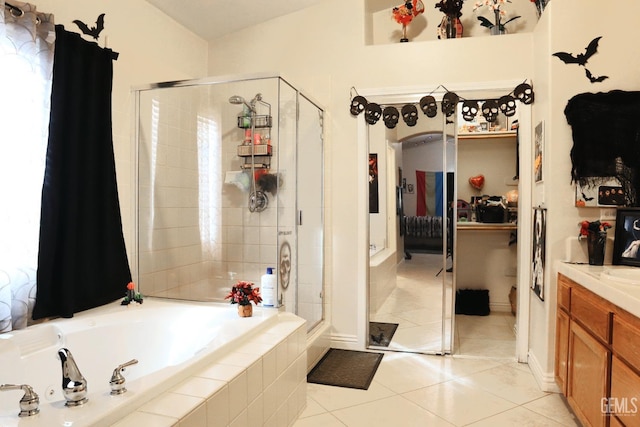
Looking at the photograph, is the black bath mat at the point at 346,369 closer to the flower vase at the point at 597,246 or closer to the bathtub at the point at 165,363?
the bathtub at the point at 165,363

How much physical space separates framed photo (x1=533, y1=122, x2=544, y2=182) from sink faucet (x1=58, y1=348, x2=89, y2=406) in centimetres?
278

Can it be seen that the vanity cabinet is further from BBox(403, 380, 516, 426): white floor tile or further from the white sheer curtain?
the white sheer curtain

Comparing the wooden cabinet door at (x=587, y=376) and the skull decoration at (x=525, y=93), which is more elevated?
the skull decoration at (x=525, y=93)

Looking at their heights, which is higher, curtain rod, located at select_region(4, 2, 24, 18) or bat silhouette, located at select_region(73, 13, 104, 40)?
bat silhouette, located at select_region(73, 13, 104, 40)

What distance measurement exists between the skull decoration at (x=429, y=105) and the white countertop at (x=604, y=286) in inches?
55.0

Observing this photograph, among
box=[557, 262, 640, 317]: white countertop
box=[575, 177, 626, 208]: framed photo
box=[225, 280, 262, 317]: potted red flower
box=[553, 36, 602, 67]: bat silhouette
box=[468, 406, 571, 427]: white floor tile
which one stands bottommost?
box=[468, 406, 571, 427]: white floor tile

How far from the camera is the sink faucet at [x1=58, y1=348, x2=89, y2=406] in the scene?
1.37 m

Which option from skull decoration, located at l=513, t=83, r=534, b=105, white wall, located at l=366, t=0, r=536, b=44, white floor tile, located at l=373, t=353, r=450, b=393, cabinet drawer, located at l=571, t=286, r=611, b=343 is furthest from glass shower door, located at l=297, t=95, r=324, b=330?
cabinet drawer, located at l=571, t=286, r=611, b=343

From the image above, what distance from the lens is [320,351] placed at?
127 inches

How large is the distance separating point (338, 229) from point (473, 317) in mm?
1645

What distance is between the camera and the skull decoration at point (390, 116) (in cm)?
340

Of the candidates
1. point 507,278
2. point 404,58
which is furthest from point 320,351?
point 404,58

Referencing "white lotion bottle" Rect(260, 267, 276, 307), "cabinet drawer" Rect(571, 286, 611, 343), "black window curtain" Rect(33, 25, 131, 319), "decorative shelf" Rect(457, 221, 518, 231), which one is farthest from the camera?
"decorative shelf" Rect(457, 221, 518, 231)

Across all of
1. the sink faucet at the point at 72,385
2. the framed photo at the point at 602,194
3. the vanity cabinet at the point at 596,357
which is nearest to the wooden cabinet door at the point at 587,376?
the vanity cabinet at the point at 596,357
